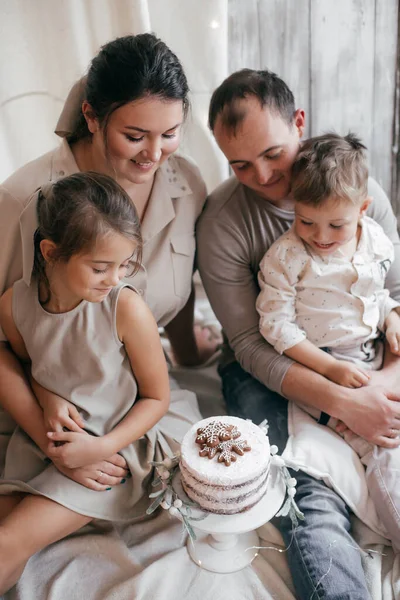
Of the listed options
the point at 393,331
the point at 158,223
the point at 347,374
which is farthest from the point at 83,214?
the point at 393,331

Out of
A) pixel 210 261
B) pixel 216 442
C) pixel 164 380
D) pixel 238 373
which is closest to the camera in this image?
pixel 216 442

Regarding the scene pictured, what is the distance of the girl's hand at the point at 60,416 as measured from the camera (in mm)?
1205

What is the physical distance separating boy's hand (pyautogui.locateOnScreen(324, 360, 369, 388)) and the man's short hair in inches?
23.2

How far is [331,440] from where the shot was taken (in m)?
1.30

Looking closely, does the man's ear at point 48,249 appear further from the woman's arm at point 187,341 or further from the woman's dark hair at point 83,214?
the woman's arm at point 187,341

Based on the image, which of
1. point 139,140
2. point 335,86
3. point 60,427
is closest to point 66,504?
point 60,427

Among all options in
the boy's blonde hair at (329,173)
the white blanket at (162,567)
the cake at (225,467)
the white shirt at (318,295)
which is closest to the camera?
the cake at (225,467)

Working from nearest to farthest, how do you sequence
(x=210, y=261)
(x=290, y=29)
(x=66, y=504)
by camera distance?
(x=66, y=504)
(x=210, y=261)
(x=290, y=29)

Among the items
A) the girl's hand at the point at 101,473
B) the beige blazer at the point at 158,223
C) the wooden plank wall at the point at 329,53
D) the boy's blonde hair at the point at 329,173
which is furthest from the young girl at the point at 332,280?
the wooden plank wall at the point at 329,53

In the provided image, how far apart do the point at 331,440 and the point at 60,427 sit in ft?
1.99

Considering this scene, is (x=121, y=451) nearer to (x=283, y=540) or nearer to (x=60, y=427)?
(x=60, y=427)

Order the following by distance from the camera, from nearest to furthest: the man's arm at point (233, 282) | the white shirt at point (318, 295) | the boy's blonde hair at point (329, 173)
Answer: the boy's blonde hair at point (329, 173), the white shirt at point (318, 295), the man's arm at point (233, 282)

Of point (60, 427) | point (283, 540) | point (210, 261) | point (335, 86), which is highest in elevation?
point (335, 86)

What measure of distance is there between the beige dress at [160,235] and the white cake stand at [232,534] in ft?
0.83
